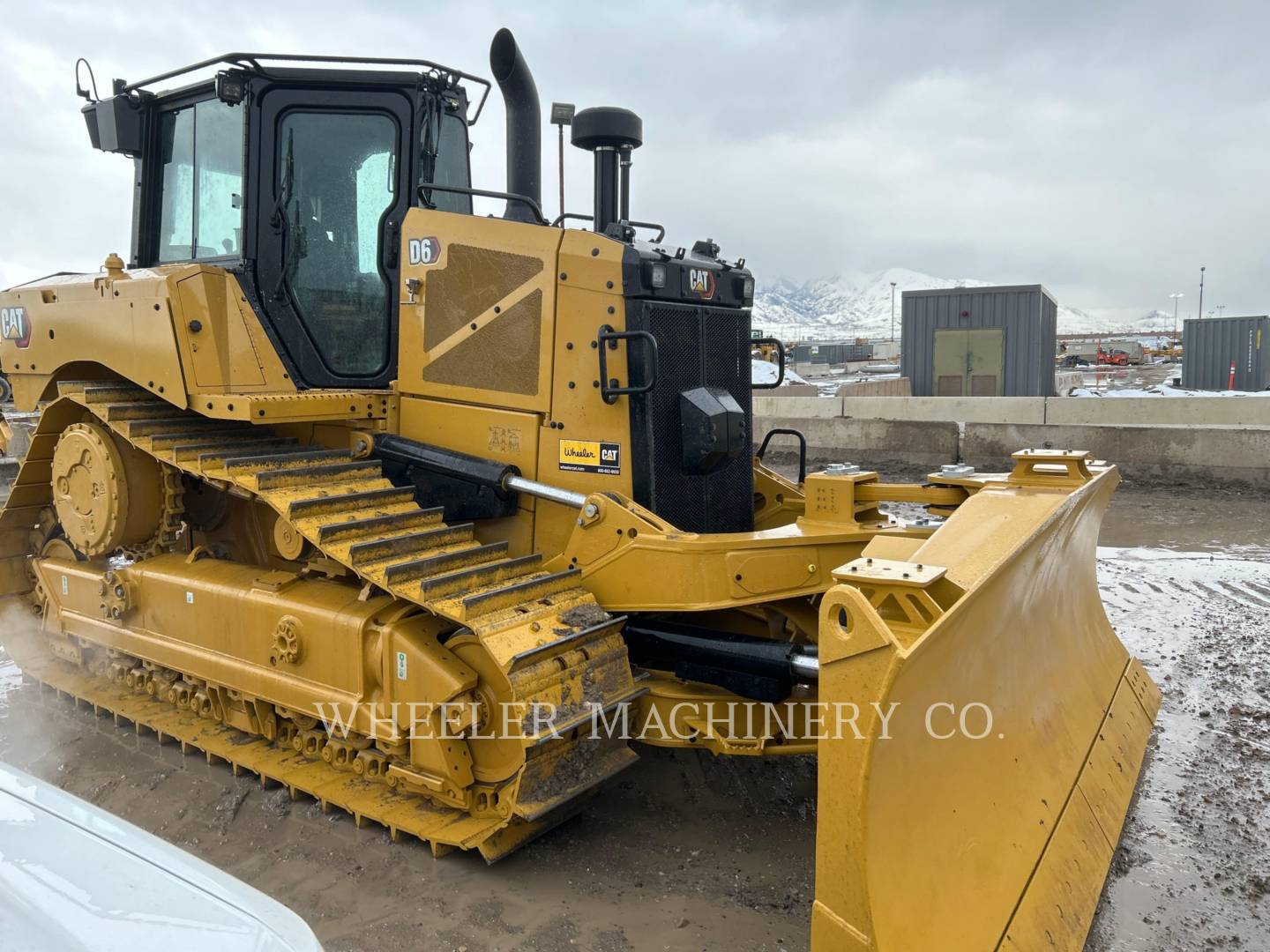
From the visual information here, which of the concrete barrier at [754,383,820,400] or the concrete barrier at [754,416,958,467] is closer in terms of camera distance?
the concrete barrier at [754,416,958,467]

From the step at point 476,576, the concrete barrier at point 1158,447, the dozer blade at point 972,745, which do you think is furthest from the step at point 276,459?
the concrete barrier at point 1158,447

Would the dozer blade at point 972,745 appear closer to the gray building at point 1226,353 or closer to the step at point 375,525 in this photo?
the step at point 375,525

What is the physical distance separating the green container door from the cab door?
18039 mm

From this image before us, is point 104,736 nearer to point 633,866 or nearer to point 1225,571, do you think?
point 633,866

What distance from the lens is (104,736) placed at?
196 inches

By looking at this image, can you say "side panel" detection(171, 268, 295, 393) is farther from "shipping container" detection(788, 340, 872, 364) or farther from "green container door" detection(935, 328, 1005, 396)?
"shipping container" detection(788, 340, 872, 364)

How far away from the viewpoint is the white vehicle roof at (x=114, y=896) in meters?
1.77

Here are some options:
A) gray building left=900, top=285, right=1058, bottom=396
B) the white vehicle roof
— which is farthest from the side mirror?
gray building left=900, top=285, right=1058, bottom=396

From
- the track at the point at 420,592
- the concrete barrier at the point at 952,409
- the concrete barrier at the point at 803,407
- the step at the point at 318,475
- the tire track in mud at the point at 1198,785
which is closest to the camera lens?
the tire track in mud at the point at 1198,785

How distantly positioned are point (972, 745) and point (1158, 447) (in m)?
10.1

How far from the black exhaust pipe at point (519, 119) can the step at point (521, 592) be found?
2.08m

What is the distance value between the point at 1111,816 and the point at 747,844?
1.42m

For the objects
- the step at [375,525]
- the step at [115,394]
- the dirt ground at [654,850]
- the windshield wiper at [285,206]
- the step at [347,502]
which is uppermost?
the windshield wiper at [285,206]

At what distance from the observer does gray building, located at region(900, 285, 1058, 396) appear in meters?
20.3
